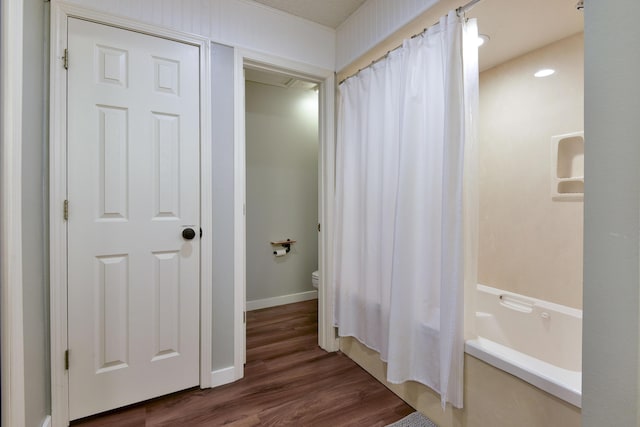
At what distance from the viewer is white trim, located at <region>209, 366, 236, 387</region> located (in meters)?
1.90

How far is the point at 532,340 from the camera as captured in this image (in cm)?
193

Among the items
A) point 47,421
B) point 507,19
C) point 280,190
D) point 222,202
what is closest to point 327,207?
point 222,202

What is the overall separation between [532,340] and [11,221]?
2.76 m

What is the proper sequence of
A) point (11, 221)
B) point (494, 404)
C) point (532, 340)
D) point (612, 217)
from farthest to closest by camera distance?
point (532, 340)
point (494, 404)
point (11, 221)
point (612, 217)

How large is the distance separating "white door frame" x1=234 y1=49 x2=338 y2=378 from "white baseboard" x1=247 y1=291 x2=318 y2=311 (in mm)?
1130

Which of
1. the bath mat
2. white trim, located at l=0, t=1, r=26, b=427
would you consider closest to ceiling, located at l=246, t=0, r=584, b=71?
white trim, located at l=0, t=1, r=26, b=427

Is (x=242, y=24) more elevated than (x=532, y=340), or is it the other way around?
(x=242, y=24)

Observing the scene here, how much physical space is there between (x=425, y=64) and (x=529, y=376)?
60.2 inches

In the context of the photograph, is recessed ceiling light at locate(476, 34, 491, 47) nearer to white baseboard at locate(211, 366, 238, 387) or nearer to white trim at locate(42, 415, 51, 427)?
white baseboard at locate(211, 366, 238, 387)

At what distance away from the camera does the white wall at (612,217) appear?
599 mm

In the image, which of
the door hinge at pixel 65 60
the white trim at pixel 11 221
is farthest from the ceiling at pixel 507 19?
the white trim at pixel 11 221

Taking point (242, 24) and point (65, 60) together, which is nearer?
point (65, 60)

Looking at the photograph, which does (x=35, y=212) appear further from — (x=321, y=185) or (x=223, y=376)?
(x=321, y=185)

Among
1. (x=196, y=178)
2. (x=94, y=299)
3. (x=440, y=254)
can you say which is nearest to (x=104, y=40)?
(x=196, y=178)
